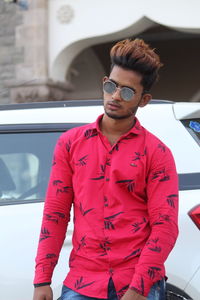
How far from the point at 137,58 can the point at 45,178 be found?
111 centimetres

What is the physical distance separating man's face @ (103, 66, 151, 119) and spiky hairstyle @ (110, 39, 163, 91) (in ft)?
0.06

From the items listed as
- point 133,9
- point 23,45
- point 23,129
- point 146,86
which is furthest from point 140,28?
point 146,86

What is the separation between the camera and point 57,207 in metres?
2.05

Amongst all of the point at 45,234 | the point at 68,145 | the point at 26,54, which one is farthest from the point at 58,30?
the point at 45,234

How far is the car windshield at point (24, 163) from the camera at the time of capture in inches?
114

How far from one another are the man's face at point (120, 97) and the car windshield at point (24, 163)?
0.96 metres

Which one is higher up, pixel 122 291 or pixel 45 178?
pixel 45 178

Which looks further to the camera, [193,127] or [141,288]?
[193,127]

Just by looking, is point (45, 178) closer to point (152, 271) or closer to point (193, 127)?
point (193, 127)

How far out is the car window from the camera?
2.72m

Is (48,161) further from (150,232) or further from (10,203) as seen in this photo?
(150,232)

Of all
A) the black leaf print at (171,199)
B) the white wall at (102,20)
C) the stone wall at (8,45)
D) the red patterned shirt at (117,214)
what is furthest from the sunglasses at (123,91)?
the stone wall at (8,45)

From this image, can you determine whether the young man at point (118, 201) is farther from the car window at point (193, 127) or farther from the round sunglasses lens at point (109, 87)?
the car window at point (193, 127)

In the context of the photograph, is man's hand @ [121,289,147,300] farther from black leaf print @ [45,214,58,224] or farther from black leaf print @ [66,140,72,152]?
black leaf print @ [66,140,72,152]
